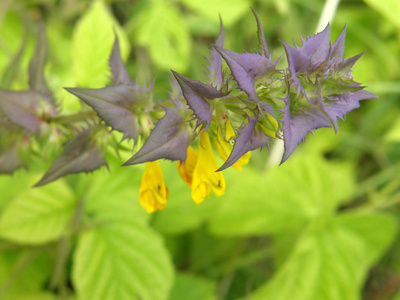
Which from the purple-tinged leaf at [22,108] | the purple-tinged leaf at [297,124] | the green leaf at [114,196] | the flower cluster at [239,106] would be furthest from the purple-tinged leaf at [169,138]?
the green leaf at [114,196]

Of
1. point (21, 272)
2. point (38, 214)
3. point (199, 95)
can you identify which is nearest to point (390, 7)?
point (199, 95)

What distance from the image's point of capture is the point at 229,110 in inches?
16.1

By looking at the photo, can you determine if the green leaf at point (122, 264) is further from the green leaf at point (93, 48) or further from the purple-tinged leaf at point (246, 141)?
the purple-tinged leaf at point (246, 141)

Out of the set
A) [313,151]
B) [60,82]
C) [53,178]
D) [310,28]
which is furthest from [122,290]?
[310,28]

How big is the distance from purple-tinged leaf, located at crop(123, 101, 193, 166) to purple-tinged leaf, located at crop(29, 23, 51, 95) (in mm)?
303

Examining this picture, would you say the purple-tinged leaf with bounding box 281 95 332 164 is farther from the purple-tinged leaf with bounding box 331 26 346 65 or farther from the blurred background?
the blurred background

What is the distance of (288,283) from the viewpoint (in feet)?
2.77

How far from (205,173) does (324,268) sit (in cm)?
55

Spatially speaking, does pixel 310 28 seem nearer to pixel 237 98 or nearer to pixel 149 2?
pixel 149 2

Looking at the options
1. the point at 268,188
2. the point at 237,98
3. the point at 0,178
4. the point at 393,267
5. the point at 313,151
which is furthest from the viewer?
the point at 313,151

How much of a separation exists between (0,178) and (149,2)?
70 centimetres

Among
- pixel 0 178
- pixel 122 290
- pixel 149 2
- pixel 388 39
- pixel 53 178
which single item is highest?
pixel 388 39

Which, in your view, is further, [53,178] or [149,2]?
[149,2]

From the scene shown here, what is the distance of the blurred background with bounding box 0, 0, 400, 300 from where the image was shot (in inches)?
28.1
